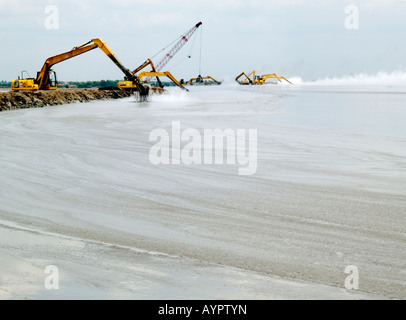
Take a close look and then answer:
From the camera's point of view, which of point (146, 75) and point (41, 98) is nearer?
point (41, 98)

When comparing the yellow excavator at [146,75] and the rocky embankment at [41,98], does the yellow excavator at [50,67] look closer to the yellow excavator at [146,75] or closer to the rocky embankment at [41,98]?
the rocky embankment at [41,98]

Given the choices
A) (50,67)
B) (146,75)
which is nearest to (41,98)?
(50,67)

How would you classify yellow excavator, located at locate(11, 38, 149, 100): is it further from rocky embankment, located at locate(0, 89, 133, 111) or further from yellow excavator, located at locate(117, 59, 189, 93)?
yellow excavator, located at locate(117, 59, 189, 93)

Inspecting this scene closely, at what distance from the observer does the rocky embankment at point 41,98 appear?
3781cm

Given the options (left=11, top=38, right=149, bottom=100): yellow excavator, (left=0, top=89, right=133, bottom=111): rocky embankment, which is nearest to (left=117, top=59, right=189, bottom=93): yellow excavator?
(left=0, top=89, right=133, bottom=111): rocky embankment

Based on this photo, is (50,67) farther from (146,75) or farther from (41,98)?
(146,75)

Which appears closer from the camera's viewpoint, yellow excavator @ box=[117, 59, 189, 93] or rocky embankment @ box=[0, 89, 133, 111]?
rocky embankment @ box=[0, 89, 133, 111]

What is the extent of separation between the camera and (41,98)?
4444 centimetres

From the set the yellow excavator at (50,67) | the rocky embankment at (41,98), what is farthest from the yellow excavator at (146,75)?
the yellow excavator at (50,67)

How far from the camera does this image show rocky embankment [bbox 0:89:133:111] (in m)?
37.8

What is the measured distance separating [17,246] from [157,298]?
2.34 metres

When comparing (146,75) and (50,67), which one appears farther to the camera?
(146,75)
